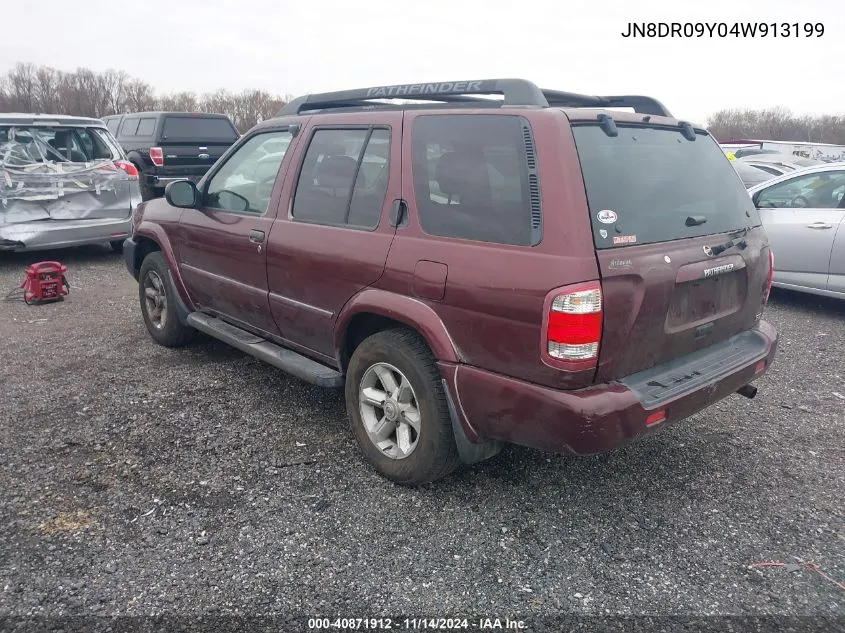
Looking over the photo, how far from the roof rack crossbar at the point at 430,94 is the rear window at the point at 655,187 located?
1.05 feet

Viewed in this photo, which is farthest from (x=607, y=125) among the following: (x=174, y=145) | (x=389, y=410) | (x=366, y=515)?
(x=174, y=145)

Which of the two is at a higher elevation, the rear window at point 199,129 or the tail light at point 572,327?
the rear window at point 199,129

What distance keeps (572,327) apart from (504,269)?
1.18 ft

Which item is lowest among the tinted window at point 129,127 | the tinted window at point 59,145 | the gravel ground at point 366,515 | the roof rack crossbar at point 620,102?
the gravel ground at point 366,515

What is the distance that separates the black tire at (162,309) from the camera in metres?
4.99

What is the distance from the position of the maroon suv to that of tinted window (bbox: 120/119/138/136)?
495 inches

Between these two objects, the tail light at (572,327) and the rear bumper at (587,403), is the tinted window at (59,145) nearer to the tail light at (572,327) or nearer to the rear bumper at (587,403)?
the rear bumper at (587,403)

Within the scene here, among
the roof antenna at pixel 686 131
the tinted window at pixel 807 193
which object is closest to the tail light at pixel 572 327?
the roof antenna at pixel 686 131

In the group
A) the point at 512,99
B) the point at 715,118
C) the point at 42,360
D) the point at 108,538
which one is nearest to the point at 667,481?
the point at 512,99

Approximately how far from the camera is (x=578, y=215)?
8.28ft

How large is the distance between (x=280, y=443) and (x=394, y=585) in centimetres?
137

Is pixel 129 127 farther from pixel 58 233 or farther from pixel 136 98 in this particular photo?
pixel 136 98

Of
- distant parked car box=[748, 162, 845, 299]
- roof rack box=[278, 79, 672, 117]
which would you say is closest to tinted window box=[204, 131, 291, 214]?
roof rack box=[278, 79, 672, 117]

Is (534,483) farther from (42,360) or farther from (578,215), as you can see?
(42,360)
